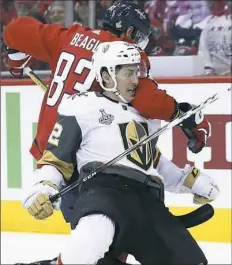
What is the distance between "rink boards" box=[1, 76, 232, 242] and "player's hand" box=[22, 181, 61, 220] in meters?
1.63

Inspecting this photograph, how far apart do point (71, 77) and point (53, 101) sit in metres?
0.11

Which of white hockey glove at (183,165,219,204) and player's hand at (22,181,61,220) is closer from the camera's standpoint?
player's hand at (22,181,61,220)

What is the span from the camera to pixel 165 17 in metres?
4.53

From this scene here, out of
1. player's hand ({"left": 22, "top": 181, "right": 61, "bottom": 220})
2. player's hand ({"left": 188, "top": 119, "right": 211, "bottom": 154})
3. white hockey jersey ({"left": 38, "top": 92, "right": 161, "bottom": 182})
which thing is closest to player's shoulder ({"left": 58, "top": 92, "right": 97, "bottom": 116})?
white hockey jersey ({"left": 38, "top": 92, "right": 161, "bottom": 182})

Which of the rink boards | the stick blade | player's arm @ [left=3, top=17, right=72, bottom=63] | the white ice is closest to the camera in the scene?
the stick blade

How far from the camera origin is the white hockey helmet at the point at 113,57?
2559 mm

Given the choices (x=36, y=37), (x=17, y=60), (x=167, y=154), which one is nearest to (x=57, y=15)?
(x=167, y=154)

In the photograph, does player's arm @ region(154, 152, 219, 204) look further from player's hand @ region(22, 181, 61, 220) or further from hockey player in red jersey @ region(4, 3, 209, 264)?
player's hand @ region(22, 181, 61, 220)

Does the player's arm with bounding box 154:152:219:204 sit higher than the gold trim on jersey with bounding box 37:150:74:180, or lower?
lower

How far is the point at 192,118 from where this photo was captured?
2.64m

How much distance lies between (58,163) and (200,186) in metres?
0.50

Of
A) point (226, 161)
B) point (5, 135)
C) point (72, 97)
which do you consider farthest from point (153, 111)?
point (5, 135)

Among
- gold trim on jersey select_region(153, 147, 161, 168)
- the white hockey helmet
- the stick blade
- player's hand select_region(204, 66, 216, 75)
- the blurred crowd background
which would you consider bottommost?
player's hand select_region(204, 66, 216, 75)

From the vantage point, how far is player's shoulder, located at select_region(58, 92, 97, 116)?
2545mm
